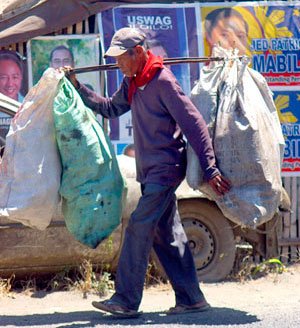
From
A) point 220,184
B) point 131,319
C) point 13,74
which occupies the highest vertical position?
point 13,74

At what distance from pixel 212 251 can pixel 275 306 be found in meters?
1.27

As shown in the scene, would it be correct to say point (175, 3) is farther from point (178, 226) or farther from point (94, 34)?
point (178, 226)

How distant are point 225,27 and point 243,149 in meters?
3.06

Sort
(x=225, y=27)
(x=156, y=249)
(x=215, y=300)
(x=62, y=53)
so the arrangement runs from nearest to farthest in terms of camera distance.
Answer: (x=156, y=249), (x=215, y=300), (x=62, y=53), (x=225, y=27)

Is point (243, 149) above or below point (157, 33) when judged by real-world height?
below

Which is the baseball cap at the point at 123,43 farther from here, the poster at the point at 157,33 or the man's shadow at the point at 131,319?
the poster at the point at 157,33

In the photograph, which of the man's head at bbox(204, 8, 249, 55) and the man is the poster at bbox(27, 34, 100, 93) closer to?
the man's head at bbox(204, 8, 249, 55)

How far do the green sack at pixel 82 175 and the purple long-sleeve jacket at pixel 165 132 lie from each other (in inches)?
11.4

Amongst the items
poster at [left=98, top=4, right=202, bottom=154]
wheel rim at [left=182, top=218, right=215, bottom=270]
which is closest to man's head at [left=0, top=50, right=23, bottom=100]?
poster at [left=98, top=4, right=202, bottom=154]

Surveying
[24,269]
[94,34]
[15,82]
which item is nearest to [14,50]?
[15,82]

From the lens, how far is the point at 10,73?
7.93 meters

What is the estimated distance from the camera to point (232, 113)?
5387 millimetres

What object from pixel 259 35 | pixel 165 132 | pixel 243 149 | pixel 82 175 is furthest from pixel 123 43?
pixel 259 35

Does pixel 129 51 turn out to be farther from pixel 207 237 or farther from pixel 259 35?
pixel 259 35
